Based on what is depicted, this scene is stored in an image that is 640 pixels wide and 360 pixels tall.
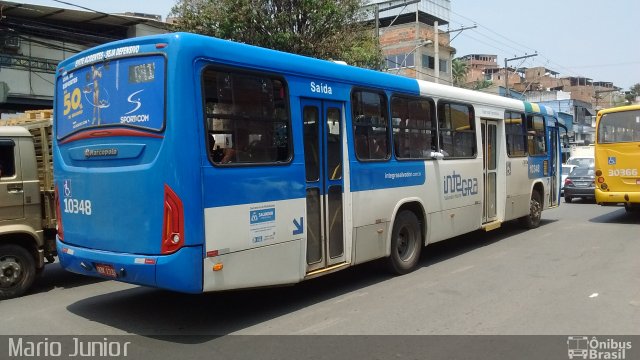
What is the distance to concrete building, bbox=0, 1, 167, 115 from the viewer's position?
17.4m

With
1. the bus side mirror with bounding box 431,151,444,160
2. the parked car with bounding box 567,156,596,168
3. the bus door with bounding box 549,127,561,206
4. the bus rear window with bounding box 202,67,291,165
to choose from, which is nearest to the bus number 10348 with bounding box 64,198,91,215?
the bus rear window with bounding box 202,67,291,165

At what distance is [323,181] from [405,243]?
7.53 ft

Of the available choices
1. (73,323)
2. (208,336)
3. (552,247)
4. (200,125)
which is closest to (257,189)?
(200,125)

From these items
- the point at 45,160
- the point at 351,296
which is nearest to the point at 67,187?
the point at 45,160

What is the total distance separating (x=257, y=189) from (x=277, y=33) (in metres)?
9.59

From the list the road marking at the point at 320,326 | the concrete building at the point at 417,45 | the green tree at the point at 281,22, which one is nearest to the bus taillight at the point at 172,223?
the road marking at the point at 320,326

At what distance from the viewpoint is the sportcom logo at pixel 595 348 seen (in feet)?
14.6

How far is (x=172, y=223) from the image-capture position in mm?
4691

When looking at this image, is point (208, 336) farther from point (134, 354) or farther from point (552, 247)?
point (552, 247)

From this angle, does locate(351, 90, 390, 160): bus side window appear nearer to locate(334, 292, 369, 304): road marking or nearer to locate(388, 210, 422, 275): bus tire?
locate(388, 210, 422, 275): bus tire

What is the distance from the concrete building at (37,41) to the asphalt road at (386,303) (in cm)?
1196

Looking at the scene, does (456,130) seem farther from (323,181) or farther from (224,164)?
(224,164)

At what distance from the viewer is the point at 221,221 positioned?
493 centimetres

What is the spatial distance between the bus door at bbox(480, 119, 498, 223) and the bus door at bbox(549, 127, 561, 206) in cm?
330
